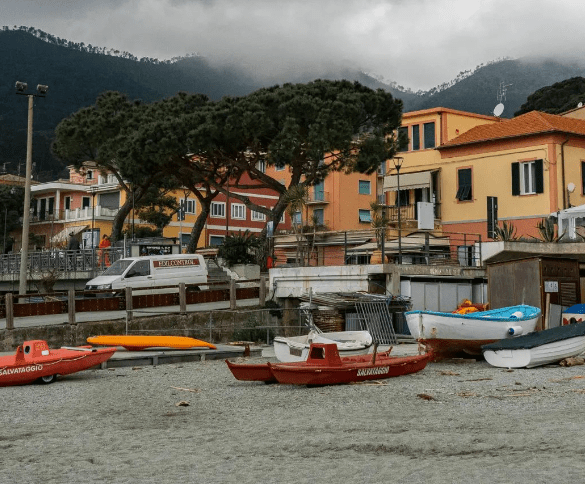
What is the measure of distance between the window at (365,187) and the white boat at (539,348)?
4610 cm

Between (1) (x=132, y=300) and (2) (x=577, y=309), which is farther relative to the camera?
(1) (x=132, y=300)

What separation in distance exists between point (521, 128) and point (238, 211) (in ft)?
145

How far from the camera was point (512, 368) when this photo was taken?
19.5 m

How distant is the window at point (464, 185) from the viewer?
4169 cm

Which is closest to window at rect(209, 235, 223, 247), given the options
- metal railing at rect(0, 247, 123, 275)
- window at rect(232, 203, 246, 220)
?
window at rect(232, 203, 246, 220)

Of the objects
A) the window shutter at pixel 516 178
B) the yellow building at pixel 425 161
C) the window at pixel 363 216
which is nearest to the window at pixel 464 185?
the yellow building at pixel 425 161

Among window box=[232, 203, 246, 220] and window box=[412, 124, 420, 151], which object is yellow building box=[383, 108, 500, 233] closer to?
window box=[412, 124, 420, 151]

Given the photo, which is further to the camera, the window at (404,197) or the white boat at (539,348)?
the window at (404,197)

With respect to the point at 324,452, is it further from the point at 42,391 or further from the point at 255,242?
the point at 255,242

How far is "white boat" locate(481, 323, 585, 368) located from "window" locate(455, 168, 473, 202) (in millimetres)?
22295

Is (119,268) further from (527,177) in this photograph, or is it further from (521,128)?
(521,128)

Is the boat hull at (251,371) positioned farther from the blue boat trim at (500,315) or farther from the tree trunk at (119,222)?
the tree trunk at (119,222)

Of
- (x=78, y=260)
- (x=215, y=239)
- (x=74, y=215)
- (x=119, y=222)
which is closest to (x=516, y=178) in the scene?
(x=119, y=222)

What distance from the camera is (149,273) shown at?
36.6m
